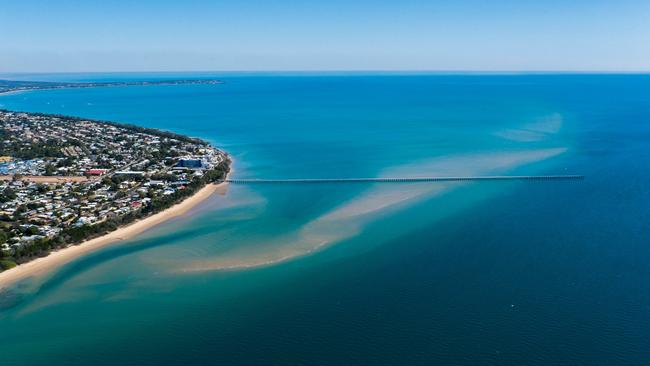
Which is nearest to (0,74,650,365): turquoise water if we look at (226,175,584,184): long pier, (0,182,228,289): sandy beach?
(0,182,228,289): sandy beach

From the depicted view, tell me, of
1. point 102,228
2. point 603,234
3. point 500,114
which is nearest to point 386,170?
point 603,234

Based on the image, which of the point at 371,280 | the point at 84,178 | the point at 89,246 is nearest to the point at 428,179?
the point at 371,280

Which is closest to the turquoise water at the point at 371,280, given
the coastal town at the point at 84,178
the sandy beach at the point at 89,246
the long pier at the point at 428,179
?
the sandy beach at the point at 89,246

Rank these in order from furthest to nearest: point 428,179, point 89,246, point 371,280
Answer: point 428,179
point 89,246
point 371,280

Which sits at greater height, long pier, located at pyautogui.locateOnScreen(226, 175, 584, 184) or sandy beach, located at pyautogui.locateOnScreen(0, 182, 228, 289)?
long pier, located at pyautogui.locateOnScreen(226, 175, 584, 184)

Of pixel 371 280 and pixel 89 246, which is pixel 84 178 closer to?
pixel 89 246

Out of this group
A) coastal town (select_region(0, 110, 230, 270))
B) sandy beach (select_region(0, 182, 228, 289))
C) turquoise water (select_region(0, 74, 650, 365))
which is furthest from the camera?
coastal town (select_region(0, 110, 230, 270))

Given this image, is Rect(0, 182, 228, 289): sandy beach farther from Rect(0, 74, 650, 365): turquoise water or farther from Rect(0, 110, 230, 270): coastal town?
Rect(0, 74, 650, 365): turquoise water

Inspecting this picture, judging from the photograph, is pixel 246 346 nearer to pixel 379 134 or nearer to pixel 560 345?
pixel 560 345
